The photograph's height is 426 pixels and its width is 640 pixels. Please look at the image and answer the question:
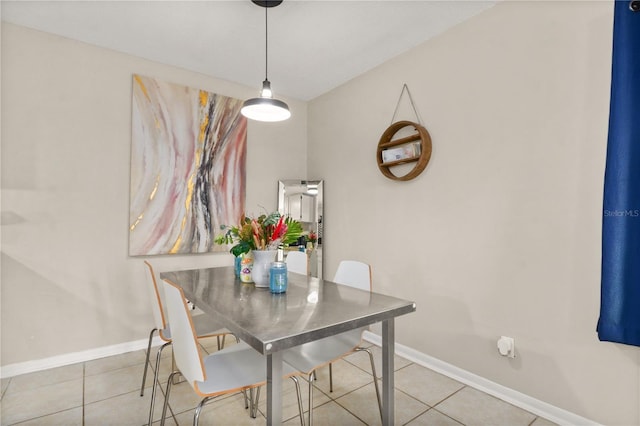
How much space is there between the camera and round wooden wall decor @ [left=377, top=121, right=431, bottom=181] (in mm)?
2605

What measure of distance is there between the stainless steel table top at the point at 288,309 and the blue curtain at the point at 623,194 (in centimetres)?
105

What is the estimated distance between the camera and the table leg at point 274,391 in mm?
1165

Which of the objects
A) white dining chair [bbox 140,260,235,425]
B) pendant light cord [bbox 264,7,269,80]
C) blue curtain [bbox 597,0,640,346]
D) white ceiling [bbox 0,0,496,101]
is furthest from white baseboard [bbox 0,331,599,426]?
pendant light cord [bbox 264,7,269,80]

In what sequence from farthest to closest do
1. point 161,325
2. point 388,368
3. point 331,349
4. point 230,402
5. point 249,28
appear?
point 249,28 < point 230,402 < point 161,325 < point 331,349 < point 388,368

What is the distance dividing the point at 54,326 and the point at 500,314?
3.38 metres

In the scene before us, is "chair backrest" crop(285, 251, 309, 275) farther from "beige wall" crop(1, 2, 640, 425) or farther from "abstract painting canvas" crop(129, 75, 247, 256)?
"abstract painting canvas" crop(129, 75, 247, 256)

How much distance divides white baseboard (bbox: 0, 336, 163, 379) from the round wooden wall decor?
271 centimetres

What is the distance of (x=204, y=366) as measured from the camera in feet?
4.69

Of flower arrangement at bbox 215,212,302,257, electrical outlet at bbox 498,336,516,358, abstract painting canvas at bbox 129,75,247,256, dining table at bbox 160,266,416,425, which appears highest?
abstract painting canvas at bbox 129,75,247,256

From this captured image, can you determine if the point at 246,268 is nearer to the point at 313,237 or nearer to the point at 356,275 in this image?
the point at 356,275

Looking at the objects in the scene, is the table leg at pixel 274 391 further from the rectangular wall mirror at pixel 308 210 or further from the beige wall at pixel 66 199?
the rectangular wall mirror at pixel 308 210

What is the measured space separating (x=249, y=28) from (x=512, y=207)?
233cm

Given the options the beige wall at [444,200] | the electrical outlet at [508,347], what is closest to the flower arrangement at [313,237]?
the beige wall at [444,200]

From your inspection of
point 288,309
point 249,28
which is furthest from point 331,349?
point 249,28
